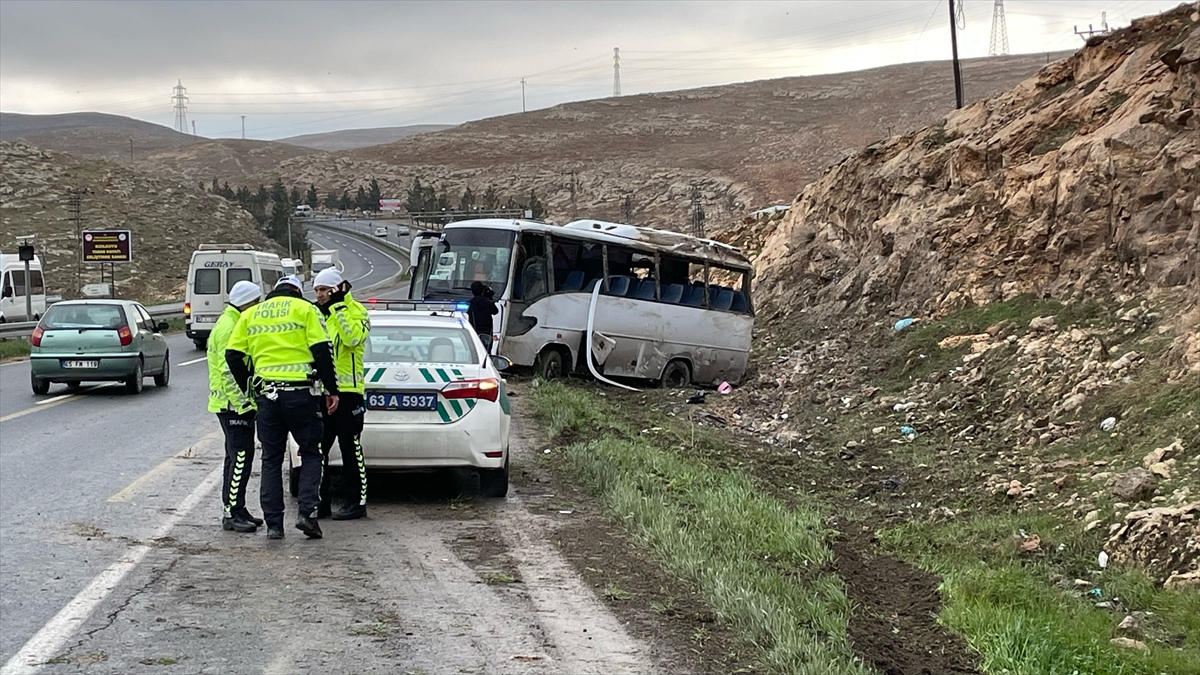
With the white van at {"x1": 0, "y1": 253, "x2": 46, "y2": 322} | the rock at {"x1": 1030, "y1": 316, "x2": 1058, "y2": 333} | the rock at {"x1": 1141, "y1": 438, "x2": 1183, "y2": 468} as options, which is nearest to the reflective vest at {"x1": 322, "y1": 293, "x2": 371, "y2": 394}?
the rock at {"x1": 1141, "y1": 438, "x2": 1183, "y2": 468}

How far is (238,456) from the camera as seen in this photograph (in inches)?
352

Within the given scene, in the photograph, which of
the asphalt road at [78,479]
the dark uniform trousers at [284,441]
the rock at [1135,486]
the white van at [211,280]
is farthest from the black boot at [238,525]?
the white van at [211,280]

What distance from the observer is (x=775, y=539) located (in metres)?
8.80

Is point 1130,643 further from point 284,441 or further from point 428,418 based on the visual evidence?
point 284,441

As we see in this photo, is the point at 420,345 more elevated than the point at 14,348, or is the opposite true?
the point at 420,345

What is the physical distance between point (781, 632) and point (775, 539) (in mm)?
2693

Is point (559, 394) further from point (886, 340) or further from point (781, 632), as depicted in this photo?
point (781, 632)

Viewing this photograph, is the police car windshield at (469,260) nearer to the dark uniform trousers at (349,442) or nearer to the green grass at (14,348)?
the dark uniform trousers at (349,442)

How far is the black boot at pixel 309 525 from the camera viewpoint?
27.9 feet

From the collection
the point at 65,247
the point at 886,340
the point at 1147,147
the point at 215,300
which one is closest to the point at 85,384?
the point at 215,300

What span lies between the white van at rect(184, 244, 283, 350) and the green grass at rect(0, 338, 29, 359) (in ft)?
12.8

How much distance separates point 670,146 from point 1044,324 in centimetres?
11923

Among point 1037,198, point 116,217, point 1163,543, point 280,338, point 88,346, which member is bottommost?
point 1163,543

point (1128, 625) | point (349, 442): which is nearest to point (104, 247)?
point (349, 442)
